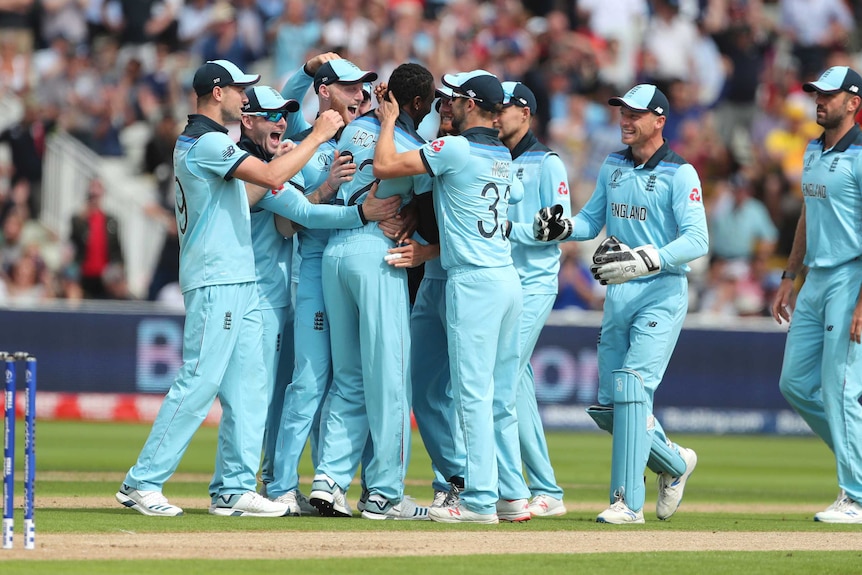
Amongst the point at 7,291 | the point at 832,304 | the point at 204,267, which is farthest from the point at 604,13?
the point at 204,267

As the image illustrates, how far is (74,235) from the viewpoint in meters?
19.2

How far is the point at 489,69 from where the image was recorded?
863 inches

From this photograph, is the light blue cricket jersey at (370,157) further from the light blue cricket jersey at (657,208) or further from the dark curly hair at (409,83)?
the light blue cricket jersey at (657,208)

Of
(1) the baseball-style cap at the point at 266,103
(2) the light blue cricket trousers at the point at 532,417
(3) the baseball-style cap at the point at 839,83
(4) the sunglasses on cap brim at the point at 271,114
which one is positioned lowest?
(2) the light blue cricket trousers at the point at 532,417

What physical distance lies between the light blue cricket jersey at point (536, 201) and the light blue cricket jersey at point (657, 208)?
0.86 ft

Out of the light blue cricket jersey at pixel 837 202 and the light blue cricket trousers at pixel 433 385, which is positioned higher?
the light blue cricket jersey at pixel 837 202

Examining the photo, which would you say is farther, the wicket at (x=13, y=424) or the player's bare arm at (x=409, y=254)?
the player's bare arm at (x=409, y=254)

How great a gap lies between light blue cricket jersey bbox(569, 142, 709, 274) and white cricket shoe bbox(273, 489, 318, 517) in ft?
8.17

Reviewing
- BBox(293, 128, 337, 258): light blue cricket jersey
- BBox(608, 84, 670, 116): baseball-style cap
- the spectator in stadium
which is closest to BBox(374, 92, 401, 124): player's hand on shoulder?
BBox(293, 128, 337, 258): light blue cricket jersey

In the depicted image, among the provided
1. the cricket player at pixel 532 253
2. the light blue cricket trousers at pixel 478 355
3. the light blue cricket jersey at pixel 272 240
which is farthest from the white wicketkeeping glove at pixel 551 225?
the light blue cricket jersey at pixel 272 240

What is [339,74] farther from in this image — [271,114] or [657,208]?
[657,208]

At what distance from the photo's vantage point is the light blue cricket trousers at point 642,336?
8841mm

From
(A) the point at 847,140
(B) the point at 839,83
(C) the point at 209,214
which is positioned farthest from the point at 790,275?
(C) the point at 209,214

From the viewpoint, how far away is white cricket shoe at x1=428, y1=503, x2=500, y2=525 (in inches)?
330
